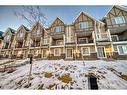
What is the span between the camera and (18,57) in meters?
13.9

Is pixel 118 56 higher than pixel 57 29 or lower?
lower

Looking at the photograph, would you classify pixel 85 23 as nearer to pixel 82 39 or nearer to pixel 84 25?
pixel 84 25

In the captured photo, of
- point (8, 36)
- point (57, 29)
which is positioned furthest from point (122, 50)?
point (8, 36)

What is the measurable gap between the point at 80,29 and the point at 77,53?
3.49 m

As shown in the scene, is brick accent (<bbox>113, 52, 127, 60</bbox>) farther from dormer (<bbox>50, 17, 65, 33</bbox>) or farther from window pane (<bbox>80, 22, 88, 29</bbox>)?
dormer (<bbox>50, 17, 65, 33</bbox>)

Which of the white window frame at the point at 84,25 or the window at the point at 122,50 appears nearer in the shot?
the window at the point at 122,50

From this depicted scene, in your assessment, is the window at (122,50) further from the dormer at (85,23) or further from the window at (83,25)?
the window at (83,25)

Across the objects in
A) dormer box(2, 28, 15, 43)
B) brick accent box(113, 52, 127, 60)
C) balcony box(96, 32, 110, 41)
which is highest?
dormer box(2, 28, 15, 43)

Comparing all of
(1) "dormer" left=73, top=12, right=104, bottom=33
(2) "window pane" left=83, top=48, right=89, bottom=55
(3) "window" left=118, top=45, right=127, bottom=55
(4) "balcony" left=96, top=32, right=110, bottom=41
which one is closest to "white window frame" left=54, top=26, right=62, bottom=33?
(1) "dormer" left=73, top=12, right=104, bottom=33

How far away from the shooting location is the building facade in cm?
1117

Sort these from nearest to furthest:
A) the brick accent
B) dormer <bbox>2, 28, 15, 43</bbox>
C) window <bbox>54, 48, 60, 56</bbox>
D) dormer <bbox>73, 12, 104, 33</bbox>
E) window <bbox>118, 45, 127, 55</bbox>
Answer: the brick accent → window <bbox>118, 45, 127, 55</bbox> → dormer <bbox>73, 12, 104, 33</bbox> → window <bbox>54, 48, 60, 56</bbox> → dormer <bbox>2, 28, 15, 43</bbox>

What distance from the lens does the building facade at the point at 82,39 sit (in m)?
11.2

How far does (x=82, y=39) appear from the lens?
13.7m

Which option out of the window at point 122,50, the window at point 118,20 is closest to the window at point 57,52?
the window at point 122,50
